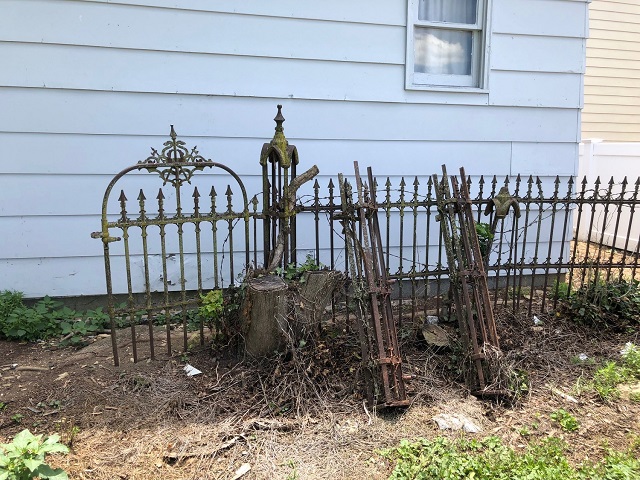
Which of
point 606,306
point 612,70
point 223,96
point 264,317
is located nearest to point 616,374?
point 606,306

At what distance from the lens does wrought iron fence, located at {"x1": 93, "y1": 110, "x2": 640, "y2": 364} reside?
342cm

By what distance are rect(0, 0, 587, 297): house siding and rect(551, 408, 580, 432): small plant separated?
8.25 feet

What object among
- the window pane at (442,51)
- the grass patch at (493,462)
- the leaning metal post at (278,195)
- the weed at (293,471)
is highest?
the window pane at (442,51)

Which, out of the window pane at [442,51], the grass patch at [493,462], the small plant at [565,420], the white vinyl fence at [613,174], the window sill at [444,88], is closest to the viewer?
the grass patch at [493,462]

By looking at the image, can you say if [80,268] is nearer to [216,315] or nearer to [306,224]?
[216,315]

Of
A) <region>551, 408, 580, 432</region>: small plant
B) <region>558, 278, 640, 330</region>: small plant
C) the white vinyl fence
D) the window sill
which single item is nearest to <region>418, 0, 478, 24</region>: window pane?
the window sill

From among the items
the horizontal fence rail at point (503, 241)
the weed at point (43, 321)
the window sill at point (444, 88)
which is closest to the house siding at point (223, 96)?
the window sill at point (444, 88)

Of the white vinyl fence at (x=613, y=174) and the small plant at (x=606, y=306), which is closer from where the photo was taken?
the small plant at (x=606, y=306)

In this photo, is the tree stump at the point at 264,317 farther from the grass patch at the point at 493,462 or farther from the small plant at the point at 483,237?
the small plant at the point at 483,237

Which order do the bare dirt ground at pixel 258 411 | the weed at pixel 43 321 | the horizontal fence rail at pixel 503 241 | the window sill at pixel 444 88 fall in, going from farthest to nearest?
the window sill at pixel 444 88 < the horizontal fence rail at pixel 503 241 < the weed at pixel 43 321 < the bare dirt ground at pixel 258 411

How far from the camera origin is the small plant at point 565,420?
9.12 ft

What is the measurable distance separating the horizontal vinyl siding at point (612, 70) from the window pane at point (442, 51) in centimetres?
452

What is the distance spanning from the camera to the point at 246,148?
14.1 feet

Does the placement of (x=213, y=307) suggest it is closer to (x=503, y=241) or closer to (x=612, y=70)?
(x=503, y=241)
